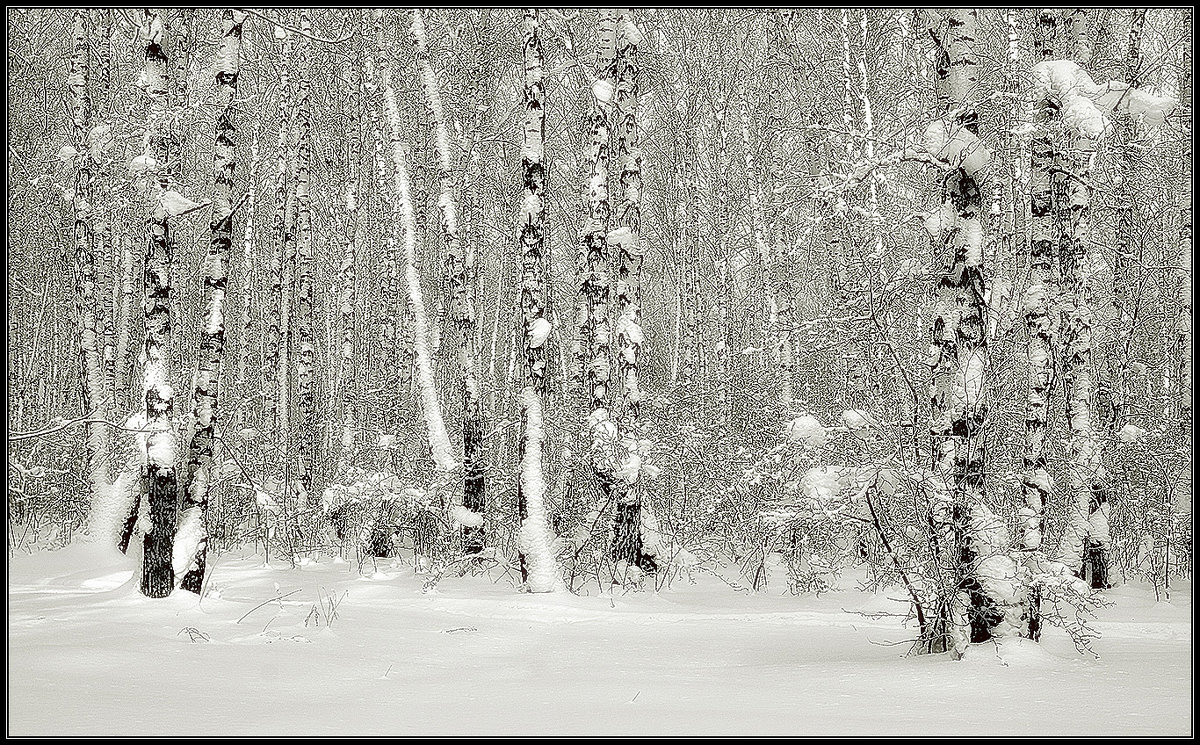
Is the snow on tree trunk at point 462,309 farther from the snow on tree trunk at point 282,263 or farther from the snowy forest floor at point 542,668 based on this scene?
the snow on tree trunk at point 282,263

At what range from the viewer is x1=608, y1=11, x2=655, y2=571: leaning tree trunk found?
39.9 ft

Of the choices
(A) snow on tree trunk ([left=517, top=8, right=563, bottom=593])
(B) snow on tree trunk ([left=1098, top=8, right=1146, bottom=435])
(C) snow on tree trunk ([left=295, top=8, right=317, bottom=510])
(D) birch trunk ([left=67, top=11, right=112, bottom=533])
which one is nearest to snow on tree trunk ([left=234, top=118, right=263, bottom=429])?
(C) snow on tree trunk ([left=295, top=8, right=317, bottom=510])

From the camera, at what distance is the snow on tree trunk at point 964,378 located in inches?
266

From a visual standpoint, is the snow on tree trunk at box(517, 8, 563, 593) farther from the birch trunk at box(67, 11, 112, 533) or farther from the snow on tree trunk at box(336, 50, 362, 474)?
the birch trunk at box(67, 11, 112, 533)

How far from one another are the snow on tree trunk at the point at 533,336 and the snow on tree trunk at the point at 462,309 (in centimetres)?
163

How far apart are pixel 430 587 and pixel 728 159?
54.0ft

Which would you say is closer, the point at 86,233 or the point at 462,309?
the point at 462,309

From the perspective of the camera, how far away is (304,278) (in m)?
17.4

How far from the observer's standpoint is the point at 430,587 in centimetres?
1141

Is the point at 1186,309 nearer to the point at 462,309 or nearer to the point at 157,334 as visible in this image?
the point at 462,309

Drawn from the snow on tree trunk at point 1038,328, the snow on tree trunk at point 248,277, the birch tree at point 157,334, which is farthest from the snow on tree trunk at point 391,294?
the snow on tree trunk at point 1038,328

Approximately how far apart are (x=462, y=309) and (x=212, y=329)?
4150 millimetres

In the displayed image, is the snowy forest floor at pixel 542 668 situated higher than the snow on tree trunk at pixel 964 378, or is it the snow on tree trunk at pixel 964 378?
the snow on tree trunk at pixel 964 378

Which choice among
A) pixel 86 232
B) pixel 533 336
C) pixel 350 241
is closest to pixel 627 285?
pixel 533 336
